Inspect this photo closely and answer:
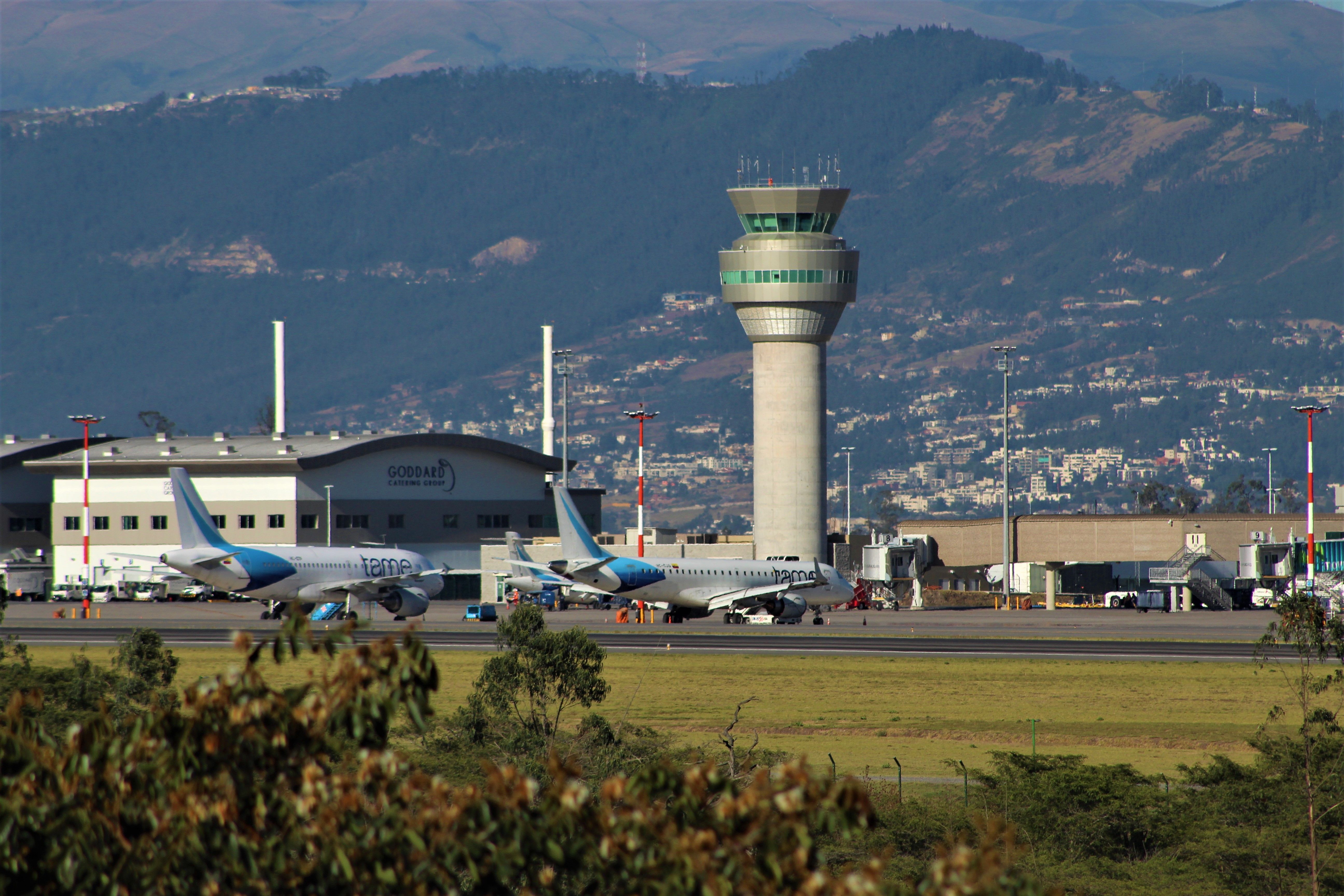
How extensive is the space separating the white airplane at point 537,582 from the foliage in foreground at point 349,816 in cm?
7428

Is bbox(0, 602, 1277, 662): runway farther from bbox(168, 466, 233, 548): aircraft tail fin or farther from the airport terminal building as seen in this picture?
the airport terminal building

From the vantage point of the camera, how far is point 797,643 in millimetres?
73125

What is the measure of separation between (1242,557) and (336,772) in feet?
404

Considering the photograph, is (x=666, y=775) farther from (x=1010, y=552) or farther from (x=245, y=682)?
(x=1010, y=552)

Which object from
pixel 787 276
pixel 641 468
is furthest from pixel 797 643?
pixel 787 276

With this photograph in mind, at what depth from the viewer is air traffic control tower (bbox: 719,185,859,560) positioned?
14012 cm

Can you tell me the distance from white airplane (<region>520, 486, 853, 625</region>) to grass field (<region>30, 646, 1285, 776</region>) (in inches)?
720

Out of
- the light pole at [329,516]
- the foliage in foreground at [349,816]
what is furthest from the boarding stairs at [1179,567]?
the foliage in foreground at [349,816]

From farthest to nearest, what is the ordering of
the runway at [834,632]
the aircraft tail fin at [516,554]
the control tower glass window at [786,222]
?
1. the control tower glass window at [786,222]
2. the aircraft tail fin at [516,554]
3. the runway at [834,632]

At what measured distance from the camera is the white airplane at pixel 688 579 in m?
85.6

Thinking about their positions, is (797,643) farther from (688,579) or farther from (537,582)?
(537,582)

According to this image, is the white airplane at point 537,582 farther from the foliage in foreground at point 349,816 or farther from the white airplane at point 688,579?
the foliage in foreground at point 349,816

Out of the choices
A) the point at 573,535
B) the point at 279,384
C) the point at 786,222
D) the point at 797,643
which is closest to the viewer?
the point at 797,643

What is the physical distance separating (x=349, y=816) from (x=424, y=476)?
451 ft
